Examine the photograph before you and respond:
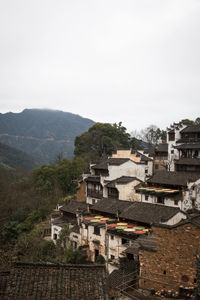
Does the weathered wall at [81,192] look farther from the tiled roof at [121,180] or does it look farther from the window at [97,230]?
the window at [97,230]

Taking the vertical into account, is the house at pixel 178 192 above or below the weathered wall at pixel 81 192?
above

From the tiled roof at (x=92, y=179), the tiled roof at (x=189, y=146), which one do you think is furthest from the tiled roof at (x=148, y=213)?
the tiled roof at (x=189, y=146)

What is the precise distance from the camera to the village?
13125mm

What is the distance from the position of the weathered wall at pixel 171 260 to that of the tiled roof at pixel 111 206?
1142cm

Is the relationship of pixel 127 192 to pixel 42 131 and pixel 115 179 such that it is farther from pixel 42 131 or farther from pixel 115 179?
pixel 42 131

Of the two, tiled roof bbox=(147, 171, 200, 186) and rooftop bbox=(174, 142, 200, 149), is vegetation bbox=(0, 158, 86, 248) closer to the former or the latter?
rooftop bbox=(174, 142, 200, 149)

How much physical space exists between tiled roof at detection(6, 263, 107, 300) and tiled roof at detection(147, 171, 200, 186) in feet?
65.1

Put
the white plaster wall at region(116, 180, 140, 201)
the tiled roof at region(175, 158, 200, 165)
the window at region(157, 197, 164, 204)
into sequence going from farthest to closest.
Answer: the tiled roof at region(175, 158, 200, 165) → the white plaster wall at region(116, 180, 140, 201) → the window at region(157, 197, 164, 204)

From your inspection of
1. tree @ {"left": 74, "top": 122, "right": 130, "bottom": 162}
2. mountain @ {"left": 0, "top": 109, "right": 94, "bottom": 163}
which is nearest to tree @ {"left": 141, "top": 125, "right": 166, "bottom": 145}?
tree @ {"left": 74, "top": 122, "right": 130, "bottom": 162}

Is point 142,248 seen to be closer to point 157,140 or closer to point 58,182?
point 58,182

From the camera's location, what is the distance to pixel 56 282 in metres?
8.52

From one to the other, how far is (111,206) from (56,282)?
19215mm

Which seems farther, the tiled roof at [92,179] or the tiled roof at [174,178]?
the tiled roof at [92,179]

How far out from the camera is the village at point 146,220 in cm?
1312
